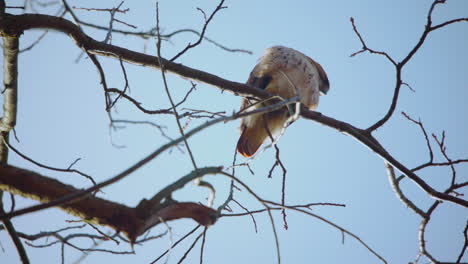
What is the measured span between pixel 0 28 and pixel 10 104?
405 mm

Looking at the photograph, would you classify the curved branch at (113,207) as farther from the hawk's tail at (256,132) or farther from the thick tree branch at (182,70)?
the hawk's tail at (256,132)

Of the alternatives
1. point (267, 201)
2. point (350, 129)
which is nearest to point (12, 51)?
point (267, 201)

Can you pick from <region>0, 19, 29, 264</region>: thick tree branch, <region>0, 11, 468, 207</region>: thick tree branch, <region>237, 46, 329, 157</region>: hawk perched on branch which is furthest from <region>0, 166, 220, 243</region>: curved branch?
<region>237, 46, 329, 157</region>: hawk perched on branch

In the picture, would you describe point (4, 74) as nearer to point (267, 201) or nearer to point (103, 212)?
point (103, 212)

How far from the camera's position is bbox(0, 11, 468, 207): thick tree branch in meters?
2.05

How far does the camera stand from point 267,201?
1.38 m

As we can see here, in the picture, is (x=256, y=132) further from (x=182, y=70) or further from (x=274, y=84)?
(x=182, y=70)

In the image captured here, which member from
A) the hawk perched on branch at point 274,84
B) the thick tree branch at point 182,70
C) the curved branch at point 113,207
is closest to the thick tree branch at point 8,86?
the thick tree branch at point 182,70

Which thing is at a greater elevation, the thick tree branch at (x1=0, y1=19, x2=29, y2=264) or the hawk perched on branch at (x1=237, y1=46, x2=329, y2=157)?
the hawk perched on branch at (x1=237, y1=46, x2=329, y2=157)

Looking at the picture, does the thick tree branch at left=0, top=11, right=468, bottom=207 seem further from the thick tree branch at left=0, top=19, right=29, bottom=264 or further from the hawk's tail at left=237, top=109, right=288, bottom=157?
the hawk's tail at left=237, top=109, right=288, bottom=157

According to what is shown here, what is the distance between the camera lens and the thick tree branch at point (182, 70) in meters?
2.05

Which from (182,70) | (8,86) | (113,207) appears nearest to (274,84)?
(182,70)

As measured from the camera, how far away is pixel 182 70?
232 cm

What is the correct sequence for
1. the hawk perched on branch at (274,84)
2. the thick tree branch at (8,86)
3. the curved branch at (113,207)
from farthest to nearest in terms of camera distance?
the hawk perched on branch at (274,84)
the thick tree branch at (8,86)
the curved branch at (113,207)
